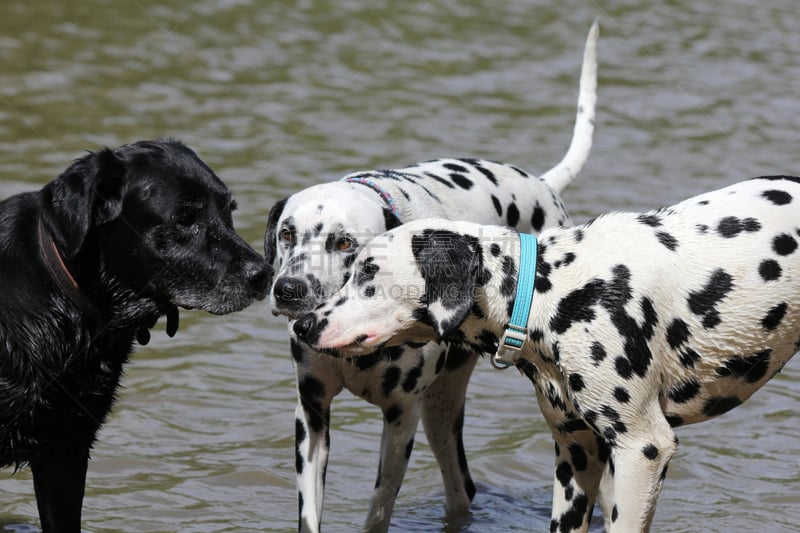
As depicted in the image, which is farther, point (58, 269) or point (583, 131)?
point (583, 131)

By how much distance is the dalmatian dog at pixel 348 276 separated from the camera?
217 inches

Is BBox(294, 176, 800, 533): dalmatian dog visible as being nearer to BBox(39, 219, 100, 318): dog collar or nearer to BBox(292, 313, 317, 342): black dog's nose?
BBox(292, 313, 317, 342): black dog's nose

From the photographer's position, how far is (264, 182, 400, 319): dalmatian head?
536 cm

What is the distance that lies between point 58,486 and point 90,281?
902mm

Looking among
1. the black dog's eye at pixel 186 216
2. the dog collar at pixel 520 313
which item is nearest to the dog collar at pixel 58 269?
the black dog's eye at pixel 186 216

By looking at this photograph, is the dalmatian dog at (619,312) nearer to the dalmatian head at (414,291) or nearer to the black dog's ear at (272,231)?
the dalmatian head at (414,291)

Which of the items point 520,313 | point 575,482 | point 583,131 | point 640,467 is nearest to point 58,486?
point 520,313

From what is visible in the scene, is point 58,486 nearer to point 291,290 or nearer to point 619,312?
point 291,290

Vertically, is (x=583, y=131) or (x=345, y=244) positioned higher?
(x=583, y=131)

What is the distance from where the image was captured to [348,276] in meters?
5.46

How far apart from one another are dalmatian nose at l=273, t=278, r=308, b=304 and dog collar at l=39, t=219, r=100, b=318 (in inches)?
31.6

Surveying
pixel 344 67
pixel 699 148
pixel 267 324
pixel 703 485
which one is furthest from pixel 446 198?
pixel 344 67

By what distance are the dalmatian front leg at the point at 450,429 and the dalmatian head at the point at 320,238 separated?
139cm

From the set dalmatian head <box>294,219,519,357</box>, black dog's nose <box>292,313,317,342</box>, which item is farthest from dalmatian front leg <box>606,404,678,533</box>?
black dog's nose <box>292,313,317,342</box>
